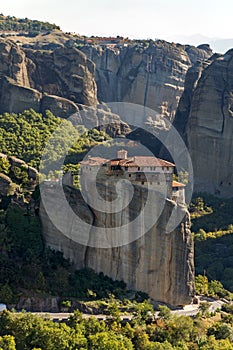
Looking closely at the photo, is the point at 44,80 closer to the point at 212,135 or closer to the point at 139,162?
the point at 212,135

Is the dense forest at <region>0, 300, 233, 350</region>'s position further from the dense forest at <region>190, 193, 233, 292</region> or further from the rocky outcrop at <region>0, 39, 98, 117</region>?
the rocky outcrop at <region>0, 39, 98, 117</region>

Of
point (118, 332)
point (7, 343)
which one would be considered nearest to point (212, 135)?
point (118, 332)

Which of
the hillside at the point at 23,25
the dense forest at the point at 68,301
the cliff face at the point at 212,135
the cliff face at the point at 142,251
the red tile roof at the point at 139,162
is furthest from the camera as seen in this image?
the hillside at the point at 23,25

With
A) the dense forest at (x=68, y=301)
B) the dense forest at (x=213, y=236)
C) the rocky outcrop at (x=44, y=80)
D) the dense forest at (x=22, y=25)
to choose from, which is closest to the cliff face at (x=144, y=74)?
the rocky outcrop at (x=44, y=80)

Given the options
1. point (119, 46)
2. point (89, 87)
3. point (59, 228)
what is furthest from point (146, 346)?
point (119, 46)

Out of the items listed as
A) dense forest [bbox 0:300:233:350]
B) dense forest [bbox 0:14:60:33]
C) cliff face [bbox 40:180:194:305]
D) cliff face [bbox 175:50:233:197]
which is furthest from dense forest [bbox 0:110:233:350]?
dense forest [bbox 0:14:60:33]

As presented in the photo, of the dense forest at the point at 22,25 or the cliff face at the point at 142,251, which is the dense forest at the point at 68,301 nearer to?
the cliff face at the point at 142,251

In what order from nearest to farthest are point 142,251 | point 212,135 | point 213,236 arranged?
1. point 142,251
2. point 213,236
3. point 212,135
